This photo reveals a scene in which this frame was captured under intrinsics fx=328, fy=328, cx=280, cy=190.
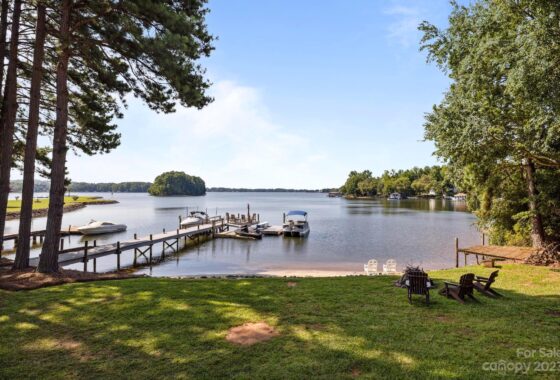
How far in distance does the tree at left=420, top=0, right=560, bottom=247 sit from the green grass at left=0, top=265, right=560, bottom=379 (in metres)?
5.87

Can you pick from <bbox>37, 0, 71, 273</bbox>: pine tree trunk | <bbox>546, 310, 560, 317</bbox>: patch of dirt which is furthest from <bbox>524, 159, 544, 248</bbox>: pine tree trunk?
<bbox>37, 0, 71, 273</bbox>: pine tree trunk

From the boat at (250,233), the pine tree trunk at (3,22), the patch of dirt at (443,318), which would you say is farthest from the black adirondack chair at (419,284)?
the boat at (250,233)

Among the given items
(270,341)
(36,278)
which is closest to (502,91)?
(270,341)

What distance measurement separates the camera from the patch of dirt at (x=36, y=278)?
428 inches

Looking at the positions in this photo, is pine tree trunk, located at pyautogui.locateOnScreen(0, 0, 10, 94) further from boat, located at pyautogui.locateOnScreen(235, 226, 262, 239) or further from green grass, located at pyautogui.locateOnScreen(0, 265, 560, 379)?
boat, located at pyautogui.locateOnScreen(235, 226, 262, 239)

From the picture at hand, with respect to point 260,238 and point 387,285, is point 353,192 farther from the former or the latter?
point 387,285

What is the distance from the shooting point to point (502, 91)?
12438mm

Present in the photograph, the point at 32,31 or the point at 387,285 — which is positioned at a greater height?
the point at 32,31

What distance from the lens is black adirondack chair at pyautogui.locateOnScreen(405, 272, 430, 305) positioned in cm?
888

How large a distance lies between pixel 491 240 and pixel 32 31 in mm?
28872

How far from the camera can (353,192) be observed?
644 feet

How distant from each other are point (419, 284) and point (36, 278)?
1297 centimetres

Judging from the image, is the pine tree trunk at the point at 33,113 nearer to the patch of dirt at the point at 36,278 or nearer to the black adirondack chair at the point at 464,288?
the patch of dirt at the point at 36,278

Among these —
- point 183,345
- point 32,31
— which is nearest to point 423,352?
point 183,345
